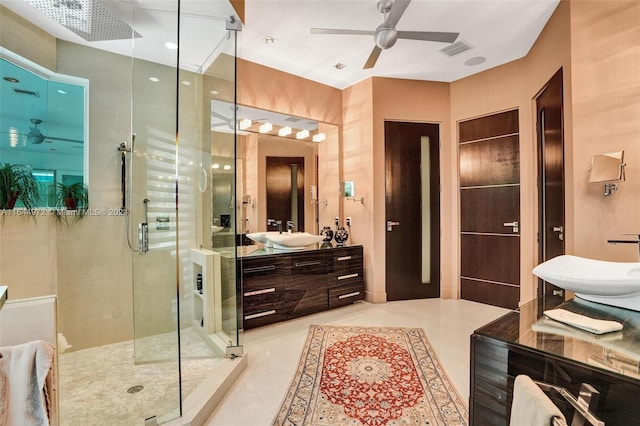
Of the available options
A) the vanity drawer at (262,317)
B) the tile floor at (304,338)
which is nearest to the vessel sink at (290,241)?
the vanity drawer at (262,317)

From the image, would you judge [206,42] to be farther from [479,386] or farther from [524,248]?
[524,248]

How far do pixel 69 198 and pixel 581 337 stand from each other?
3.57 metres

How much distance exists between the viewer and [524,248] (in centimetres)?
356

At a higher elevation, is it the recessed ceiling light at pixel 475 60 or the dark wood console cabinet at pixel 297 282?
the recessed ceiling light at pixel 475 60

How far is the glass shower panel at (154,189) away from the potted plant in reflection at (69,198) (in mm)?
381

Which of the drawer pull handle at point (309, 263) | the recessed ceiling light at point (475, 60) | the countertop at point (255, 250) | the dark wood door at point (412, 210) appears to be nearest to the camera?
the countertop at point (255, 250)

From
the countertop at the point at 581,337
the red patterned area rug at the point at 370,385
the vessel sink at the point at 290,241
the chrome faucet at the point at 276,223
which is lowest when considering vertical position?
the red patterned area rug at the point at 370,385

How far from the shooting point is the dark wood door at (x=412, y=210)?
4.13m

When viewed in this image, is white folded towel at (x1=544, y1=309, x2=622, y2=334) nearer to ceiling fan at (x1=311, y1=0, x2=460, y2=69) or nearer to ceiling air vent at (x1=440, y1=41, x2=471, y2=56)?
ceiling fan at (x1=311, y1=0, x2=460, y2=69)

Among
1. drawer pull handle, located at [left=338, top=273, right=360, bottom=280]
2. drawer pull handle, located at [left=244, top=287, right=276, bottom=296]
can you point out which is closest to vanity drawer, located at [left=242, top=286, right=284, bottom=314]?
drawer pull handle, located at [left=244, top=287, right=276, bottom=296]

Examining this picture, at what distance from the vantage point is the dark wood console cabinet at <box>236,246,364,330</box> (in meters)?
3.07

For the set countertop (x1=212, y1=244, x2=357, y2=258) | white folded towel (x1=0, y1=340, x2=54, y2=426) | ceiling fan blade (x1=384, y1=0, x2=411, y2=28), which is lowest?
white folded towel (x1=0, y1=340, x2=54, y2=426)

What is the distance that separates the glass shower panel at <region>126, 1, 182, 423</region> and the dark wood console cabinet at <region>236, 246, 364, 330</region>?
0.69 m

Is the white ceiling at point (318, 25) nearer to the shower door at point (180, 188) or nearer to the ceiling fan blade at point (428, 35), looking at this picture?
the shower door at point (180, 188)
